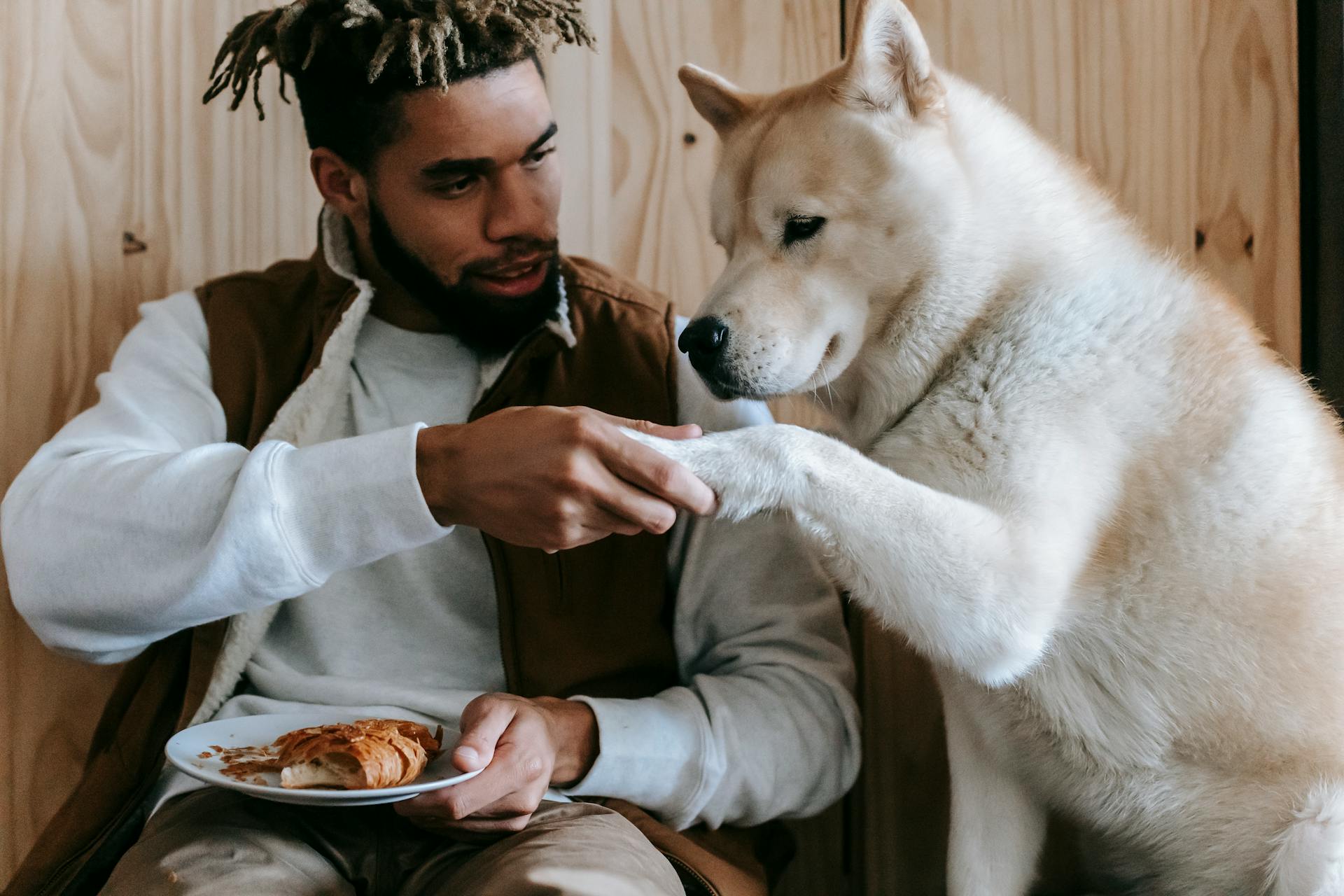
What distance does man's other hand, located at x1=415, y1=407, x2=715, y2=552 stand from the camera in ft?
3.28

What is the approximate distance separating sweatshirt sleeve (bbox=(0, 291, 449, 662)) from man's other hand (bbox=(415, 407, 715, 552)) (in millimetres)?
42

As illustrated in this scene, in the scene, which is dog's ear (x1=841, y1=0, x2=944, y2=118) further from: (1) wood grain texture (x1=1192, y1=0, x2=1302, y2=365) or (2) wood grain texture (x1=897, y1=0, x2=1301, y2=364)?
(1) wood grain texture (x1=1192, y1=0, x2=1302, y2=365)

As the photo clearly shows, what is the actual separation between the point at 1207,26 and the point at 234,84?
56.5 inches

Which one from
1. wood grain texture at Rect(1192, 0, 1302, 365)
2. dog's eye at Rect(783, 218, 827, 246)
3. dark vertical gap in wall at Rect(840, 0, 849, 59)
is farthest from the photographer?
dark vertical gap in wall at Rect(840, 0, 849, 59)

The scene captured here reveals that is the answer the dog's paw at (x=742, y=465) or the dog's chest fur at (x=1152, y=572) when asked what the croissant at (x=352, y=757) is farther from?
the dog's chest fur at (x=1152, y=572)

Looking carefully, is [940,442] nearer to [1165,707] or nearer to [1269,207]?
[1165,707]

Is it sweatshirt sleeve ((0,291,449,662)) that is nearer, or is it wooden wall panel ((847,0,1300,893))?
sweatshirt sleeve ((0,291,449,662))

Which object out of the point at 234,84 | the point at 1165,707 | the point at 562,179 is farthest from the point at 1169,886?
the point at 234,84

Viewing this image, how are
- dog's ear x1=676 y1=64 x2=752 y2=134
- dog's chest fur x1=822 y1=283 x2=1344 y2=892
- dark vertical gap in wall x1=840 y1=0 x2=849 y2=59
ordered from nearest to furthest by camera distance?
dog's chest fur x1=822 y1=283 x2=1344 y2=892
dog's ear x1=676 y1=64 x2=752 y2=134
dark vertical gap in wall x1=840 y1=0 x2=849 y2=59

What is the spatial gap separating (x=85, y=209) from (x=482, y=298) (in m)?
Answer: 0.72

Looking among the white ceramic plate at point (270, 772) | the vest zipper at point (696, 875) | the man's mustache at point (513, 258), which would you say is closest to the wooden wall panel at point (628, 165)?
the man's mustache at point (513, 258)

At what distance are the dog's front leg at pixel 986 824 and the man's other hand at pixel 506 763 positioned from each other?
17.0 inches

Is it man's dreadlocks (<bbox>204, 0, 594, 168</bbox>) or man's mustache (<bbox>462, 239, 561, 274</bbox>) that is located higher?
man's dreadlocks (<bbox>204, 0, 594, 168</bbox>)

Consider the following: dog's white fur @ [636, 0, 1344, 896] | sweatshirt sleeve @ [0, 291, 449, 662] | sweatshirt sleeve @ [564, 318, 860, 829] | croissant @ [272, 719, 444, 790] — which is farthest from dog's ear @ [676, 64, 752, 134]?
croissant @ [272, 719, 444, 790]
